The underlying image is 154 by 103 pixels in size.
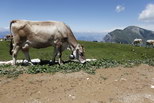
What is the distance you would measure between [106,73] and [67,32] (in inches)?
256

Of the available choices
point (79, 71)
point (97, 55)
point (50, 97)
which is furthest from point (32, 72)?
point (97, 55)

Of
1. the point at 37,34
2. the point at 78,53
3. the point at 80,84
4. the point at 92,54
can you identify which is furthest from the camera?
the point at 92,54

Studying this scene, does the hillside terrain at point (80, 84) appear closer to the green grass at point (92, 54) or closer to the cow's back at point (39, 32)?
the cow's back at point (39, 32)

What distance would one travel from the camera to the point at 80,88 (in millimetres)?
15602

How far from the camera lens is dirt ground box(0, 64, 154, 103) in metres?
14.2

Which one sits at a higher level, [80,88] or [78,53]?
[78,53]

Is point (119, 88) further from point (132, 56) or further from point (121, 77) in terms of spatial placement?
point (132, 56)

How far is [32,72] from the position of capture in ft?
62.2

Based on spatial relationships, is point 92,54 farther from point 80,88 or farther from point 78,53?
point 80,88

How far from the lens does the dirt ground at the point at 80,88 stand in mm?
14164

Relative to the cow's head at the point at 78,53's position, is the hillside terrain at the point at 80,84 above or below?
below

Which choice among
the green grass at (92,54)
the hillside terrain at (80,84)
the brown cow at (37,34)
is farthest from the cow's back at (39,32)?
the green grass at (92,54)

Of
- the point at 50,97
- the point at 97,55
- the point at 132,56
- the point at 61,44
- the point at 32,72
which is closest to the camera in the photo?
the point at 50,97

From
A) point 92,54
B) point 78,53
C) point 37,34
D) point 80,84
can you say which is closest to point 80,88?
point 80,84
